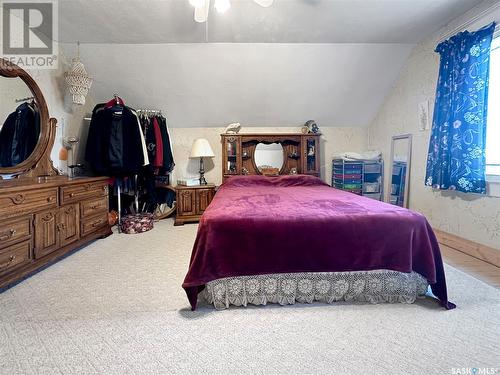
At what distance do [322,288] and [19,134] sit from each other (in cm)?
292

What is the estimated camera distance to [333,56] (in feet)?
10.9

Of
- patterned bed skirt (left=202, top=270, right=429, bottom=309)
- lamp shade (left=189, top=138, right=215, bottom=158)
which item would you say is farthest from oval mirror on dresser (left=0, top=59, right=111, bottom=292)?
patterned bed skirt (left=202, top=270, right=429, bottom=309)

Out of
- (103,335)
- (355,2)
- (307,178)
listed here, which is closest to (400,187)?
(307,178)

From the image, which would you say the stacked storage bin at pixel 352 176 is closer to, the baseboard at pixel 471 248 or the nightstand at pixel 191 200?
the baseboard at pixel 471 248

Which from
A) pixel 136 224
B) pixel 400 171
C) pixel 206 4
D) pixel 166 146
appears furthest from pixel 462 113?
pixel 136 224

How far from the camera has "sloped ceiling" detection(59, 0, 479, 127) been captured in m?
2.52

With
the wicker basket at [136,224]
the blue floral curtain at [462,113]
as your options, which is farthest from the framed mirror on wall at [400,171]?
the wicker basket at [136,224]

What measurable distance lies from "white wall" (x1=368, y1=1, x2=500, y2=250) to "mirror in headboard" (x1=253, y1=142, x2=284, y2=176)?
5.09ft

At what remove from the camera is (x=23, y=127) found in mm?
2447

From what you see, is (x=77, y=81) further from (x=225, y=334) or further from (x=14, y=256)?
(x=225, y=334)

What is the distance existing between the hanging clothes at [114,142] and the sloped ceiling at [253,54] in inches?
24.0

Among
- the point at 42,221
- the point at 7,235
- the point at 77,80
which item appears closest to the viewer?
the point at 7,235

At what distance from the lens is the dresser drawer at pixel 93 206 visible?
2.71m

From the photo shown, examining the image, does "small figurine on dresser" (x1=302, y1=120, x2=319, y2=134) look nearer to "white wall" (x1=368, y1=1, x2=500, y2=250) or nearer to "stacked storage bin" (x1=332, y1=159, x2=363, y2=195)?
"stacked storage bin" (x1=332, y1=159, x2=363, y2=195)
